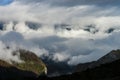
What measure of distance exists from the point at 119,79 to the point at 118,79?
0.72 meters

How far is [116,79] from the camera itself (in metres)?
185

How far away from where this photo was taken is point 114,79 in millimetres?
186875

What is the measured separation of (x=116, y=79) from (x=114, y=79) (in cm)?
166

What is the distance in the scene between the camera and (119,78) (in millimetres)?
186000

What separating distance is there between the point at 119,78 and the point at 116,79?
1607mm

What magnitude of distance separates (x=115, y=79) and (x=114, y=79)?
1169mm

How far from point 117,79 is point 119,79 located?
1.44 meters

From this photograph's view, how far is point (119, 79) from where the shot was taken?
183 metres

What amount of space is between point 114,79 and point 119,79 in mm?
3926

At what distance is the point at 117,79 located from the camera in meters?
185

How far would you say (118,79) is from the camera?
184000 millimetres

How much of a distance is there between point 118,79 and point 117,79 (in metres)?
0.72
